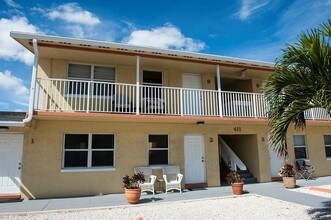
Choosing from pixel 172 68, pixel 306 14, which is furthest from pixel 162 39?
pixel 306 14

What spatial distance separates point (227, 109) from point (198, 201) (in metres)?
5.60

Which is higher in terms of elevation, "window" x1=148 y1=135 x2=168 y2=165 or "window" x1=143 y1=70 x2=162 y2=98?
"window" x1=143 y1=70 x2=162 y2=98

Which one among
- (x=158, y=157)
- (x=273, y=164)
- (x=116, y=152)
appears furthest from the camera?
(x=273, y=164)

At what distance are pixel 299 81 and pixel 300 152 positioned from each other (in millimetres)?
10457

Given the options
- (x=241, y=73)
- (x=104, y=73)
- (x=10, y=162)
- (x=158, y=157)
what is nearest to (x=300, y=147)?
(x=241, y=73)

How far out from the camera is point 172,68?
44.0ft

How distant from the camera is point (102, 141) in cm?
1116

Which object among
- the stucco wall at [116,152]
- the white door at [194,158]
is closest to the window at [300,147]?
the stucco wall at [116,152]

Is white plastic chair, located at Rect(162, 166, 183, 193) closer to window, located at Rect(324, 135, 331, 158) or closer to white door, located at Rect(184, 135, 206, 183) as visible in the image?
white door, located at Rect(184, 135, 206, 183)

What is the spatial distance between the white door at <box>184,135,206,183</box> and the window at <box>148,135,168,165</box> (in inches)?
39.8

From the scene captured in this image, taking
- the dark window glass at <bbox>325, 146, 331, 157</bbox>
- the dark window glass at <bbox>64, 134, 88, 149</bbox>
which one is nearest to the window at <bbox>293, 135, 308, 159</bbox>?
the dark window glass at <bbox>325, 146, 331, 157</bbox>

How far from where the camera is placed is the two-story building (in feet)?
32.9

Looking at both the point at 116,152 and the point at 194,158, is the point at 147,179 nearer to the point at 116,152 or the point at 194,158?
the point at 116,152

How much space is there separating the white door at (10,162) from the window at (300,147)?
47.1ft
